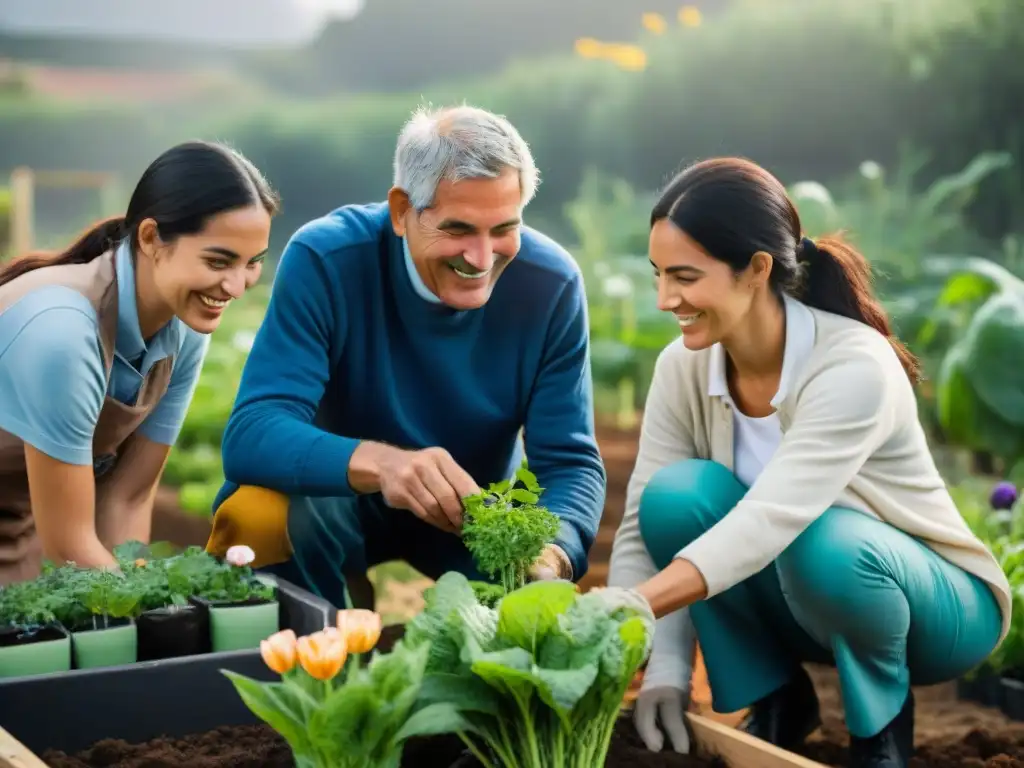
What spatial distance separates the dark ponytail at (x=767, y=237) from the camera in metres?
2.56

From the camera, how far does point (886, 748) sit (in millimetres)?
2514

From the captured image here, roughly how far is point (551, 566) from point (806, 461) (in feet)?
1.74

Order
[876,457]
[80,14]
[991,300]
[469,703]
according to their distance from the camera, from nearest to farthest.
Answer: [469,703], [876,457], [991,300], [80,14]

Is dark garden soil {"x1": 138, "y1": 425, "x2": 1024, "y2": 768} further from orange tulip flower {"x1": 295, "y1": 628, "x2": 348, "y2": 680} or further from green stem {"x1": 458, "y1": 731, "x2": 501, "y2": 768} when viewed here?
orange tulip flower {"x1": 295, "y1": 628, "x2": 348, "y2": 680}

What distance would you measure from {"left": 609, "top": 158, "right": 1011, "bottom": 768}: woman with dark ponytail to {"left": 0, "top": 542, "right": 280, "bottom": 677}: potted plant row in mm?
786

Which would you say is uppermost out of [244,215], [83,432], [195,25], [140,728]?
[195,25]

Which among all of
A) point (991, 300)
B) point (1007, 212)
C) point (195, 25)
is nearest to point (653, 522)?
point (991, 300)

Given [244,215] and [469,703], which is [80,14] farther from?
[469,703]

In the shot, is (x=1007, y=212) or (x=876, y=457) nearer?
(x=876, y=457)

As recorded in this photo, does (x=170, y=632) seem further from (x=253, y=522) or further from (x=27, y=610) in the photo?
(x=253, y=522)

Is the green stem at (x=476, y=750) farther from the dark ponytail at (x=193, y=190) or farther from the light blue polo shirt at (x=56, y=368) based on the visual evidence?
the dark ponytail at (x=193, y=190)

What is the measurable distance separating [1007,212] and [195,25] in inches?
160

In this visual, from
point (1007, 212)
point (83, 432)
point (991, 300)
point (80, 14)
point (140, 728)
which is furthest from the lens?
point (1007, 212)

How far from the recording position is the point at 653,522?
2.71 meters
